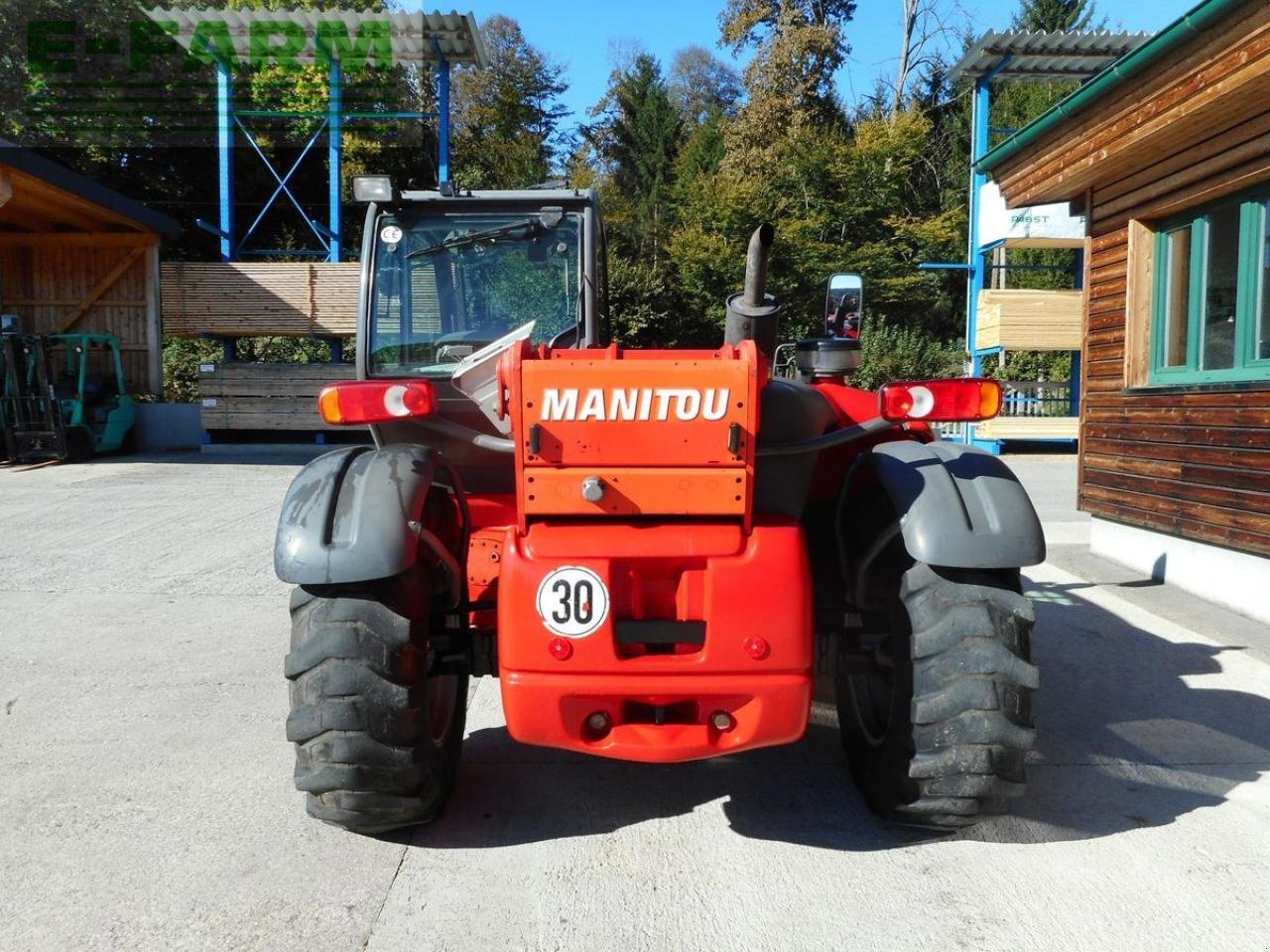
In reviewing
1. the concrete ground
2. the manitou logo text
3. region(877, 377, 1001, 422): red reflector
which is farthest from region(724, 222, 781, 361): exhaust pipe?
the concrete ground

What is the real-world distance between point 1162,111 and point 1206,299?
1.23 meters

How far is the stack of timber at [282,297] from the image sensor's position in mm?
17172

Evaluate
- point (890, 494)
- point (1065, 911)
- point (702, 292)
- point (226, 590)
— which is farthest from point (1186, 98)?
point (702, 292)

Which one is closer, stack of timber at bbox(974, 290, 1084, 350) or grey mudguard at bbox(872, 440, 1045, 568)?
grey mudguard at bbox(872, 440, 1045, 568)

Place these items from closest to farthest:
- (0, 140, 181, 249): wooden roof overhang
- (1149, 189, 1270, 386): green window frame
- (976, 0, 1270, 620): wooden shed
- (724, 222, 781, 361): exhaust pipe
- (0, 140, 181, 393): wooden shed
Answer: (724, 222, 781, 361): exhaust pipe
(976, 0, 1270, 620): wooden shed
(1149, 189, 1270, 386): green window frame
(0, 140, 181, 249): wooden roof overhang
(0, 140, 181, 393): wooden shed

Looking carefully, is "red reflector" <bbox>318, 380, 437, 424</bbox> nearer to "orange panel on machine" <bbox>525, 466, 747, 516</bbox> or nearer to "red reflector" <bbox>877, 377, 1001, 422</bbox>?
"orange panel on machine" <bbox>525, 466, 747, 516</bbox>

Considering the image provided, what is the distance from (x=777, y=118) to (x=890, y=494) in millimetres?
29606

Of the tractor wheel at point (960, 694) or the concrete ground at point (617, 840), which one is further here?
the tractor wheel at point (960, 694)

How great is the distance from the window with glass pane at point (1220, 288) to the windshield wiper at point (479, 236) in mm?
4388

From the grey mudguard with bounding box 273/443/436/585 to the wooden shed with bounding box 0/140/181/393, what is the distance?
17.2 meters

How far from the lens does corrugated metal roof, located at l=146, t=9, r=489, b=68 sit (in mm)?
16406

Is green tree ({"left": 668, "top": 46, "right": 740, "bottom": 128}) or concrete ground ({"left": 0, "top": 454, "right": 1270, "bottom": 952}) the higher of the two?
green tree ({"left": 668, "top": 46, "right": 740, "bottom": 128})

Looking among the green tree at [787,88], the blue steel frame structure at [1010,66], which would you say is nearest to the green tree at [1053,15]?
the green tree at [787,88]

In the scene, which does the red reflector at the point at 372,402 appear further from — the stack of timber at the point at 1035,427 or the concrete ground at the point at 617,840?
the stack of timber at the point at 1035,427
